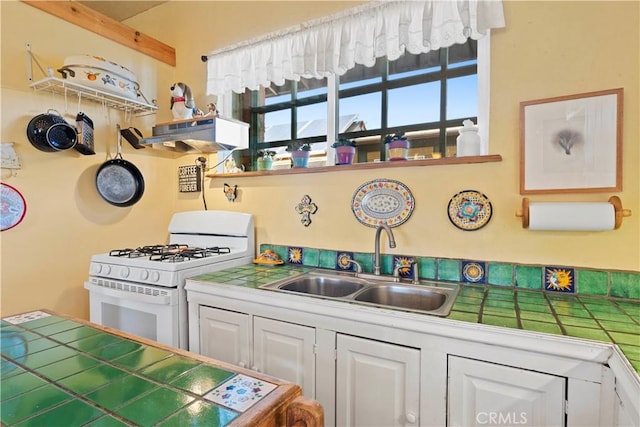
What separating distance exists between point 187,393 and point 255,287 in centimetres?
90

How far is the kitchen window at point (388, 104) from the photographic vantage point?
178 cm

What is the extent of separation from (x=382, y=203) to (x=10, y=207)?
81.2 inches

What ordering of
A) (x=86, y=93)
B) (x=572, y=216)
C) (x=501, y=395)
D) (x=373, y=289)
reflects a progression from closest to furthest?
(x=501, y=395) < (x=572, y=216) < (x=373, y=289) < (x=86, y=93)

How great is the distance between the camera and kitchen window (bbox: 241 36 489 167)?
1.78 meters

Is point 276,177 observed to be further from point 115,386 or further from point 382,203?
point 115,386

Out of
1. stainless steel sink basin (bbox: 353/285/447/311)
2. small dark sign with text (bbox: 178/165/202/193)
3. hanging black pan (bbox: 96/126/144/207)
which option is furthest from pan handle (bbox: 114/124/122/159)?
stainless steel sink basin (bbox: 353/285/447/311)

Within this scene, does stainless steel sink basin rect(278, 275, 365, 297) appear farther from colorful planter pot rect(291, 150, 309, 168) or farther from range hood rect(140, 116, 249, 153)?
range hood rect(140, 116, 249, 153)

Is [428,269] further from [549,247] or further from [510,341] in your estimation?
[510,341]

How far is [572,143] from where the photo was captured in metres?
1.43

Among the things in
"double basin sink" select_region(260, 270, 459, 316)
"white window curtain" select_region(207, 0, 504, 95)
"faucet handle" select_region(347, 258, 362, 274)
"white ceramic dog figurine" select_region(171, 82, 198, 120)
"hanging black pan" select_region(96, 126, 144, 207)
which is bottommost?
"double basin sink" select_region(260, 270, 459, 316)

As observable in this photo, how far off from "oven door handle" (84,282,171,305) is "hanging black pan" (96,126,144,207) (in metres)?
0.67

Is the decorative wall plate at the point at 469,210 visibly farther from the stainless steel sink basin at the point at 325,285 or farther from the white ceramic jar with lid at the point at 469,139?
the stainless steel sink basin at the point at 325,285

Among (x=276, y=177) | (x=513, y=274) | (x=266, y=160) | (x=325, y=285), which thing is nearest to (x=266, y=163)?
(x=266, y=160)

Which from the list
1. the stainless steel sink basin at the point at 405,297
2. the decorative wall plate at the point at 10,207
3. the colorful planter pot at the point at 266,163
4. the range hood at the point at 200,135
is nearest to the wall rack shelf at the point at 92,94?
the range hood at the point at 200,135
